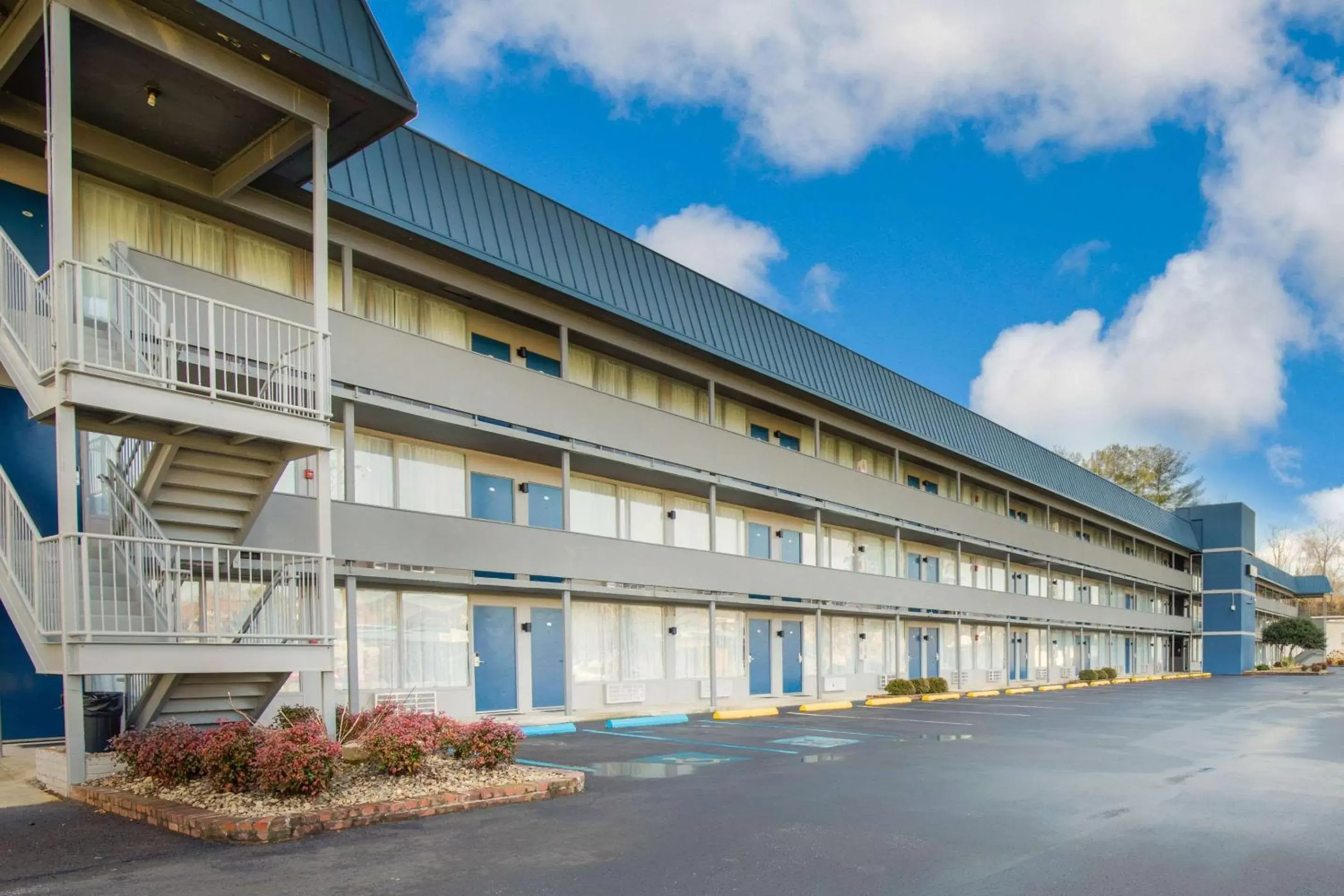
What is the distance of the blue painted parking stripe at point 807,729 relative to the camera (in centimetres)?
1753

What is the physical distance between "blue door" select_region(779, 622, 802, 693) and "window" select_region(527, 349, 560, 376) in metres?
11.0

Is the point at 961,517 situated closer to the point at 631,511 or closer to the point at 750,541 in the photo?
the point at 750,541

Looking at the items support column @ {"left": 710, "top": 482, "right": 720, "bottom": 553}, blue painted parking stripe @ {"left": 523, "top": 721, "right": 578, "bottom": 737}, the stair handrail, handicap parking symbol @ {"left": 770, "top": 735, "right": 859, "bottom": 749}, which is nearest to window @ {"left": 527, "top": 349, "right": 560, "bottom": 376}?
support column @ {"left": 710, "top": 482, "right": 720, "bottom": 553}

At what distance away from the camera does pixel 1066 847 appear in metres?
8.25

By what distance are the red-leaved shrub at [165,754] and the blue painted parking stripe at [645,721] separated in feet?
33.0

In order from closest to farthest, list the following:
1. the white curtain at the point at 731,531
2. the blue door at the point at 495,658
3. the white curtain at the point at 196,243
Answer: the white curtain at the point at 196,243
the blue door at the point at 495,658
the white curtain at the point at 731,531

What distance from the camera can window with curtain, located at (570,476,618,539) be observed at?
21.8m

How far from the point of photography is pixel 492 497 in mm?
19609

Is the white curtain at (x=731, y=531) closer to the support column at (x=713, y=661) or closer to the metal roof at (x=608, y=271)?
the support column at (x=713, y=661)

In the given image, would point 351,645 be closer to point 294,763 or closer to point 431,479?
point 431,479

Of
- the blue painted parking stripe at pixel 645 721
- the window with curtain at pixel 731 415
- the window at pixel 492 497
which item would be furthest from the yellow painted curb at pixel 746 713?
the window with curtain at pixel 731 415

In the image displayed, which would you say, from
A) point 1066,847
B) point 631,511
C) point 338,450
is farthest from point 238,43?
point 631,511

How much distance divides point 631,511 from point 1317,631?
2799 inches

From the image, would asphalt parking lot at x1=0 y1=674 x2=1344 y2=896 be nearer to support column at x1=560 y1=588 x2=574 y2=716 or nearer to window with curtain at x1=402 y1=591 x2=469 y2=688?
window with curtain at x1=402 y1=591 x2=469 y2=688
